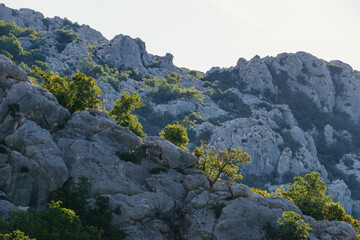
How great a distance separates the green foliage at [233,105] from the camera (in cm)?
17916

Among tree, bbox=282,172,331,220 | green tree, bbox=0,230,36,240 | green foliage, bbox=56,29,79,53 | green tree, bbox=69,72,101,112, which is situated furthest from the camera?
green foliage, bbox=56,29,79,53

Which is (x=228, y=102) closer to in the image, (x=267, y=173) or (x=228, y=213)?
(x=267, y=173)

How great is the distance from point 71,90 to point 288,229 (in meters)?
44.1

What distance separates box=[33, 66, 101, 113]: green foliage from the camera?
173 feet

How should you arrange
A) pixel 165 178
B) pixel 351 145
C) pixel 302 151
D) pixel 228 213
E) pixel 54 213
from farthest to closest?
pixel 351 145, pixel 302 151, pixel 165 178, pixel 228 213, pixel 54 213

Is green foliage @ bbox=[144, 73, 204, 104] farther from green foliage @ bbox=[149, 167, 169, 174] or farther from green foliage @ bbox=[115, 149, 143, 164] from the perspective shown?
green foliage @ bbox=[149, 167, 169, 174]

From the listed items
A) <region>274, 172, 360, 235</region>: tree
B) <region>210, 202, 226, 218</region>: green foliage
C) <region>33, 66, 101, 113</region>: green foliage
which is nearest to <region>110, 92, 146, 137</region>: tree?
<region>33, 66, 101, 113</region>: green foliage

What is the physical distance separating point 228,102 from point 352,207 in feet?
302

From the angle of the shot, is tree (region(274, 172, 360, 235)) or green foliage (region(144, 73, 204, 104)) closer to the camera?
tree (region(274, 172, 360, 235))

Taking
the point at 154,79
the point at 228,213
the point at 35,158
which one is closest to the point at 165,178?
the point at 228,213

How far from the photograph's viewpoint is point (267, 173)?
447 ft

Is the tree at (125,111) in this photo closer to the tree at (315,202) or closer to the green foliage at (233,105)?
the tree at (315,202)

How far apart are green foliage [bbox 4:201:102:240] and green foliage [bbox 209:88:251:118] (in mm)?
154152

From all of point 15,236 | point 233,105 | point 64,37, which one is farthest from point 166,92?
point 15,236
